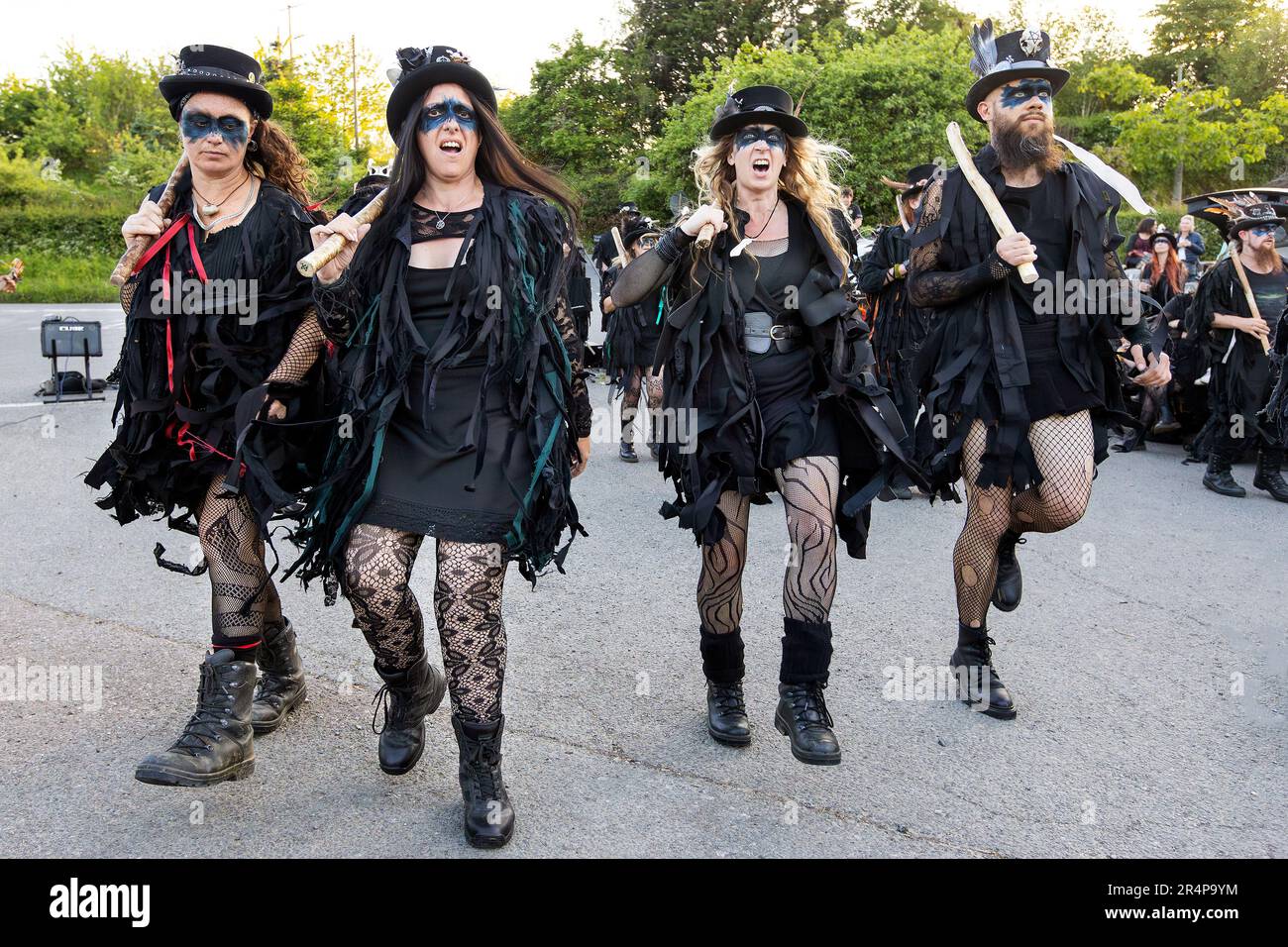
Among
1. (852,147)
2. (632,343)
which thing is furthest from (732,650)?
(852,147)

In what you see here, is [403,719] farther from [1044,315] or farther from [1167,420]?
[1167,420]

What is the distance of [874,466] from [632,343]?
5360mm

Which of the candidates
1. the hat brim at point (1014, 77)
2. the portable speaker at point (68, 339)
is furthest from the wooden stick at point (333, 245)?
the portable speaker at point (68, 339)

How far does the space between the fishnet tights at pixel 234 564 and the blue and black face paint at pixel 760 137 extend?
6.51 feet

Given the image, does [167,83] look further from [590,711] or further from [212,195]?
[590,711]

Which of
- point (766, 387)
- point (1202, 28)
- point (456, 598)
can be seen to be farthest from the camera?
point (1202, 28)

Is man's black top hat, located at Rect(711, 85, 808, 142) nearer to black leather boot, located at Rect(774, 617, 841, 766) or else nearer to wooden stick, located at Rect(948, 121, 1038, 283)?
wooden stick, located at Rect(948, 121, 1038, 283)

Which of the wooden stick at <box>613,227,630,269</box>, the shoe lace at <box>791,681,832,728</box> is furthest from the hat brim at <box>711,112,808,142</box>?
the wooden stick at <box>613,227,630,269</box>

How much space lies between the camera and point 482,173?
11.6 ft

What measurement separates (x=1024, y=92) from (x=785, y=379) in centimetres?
143

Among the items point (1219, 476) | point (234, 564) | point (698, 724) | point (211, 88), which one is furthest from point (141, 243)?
point (1219, 476)

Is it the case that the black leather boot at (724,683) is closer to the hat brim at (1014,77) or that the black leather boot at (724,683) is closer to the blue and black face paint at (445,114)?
the blue and black face paint at (445,114)

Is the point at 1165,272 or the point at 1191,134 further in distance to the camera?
the point at 1191,134

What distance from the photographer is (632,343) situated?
8992mm
